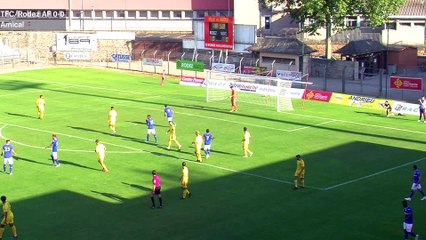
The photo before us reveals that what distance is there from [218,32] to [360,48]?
1615cm

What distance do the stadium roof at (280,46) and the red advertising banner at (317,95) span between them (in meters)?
14.7

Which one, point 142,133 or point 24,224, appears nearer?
point 24,224

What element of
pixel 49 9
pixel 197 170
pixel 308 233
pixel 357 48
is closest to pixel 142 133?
pixel 197 170

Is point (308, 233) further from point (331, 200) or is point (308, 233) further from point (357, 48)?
point (357, 48)

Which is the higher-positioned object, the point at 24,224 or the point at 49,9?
the point at 49,9

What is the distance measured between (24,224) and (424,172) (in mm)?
21065

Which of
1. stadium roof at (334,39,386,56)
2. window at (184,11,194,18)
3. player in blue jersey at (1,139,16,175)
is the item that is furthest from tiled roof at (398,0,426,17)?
player in blue jersey at (1,139,16,175)

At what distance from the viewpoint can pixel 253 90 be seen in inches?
2611

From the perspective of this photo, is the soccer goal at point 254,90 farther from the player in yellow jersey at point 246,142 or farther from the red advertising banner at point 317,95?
the player in yellow jersey at point 246,142

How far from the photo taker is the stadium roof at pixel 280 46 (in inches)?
3209

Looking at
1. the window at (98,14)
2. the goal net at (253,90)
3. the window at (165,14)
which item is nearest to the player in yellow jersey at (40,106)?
the goal net at (253,90)

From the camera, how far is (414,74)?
84500 millimetres

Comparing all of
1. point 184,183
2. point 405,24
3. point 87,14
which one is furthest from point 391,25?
point 184,183

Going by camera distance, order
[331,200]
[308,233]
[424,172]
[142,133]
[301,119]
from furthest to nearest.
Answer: [301,119], [142,133], [424,172], [331,200], [308,233]
